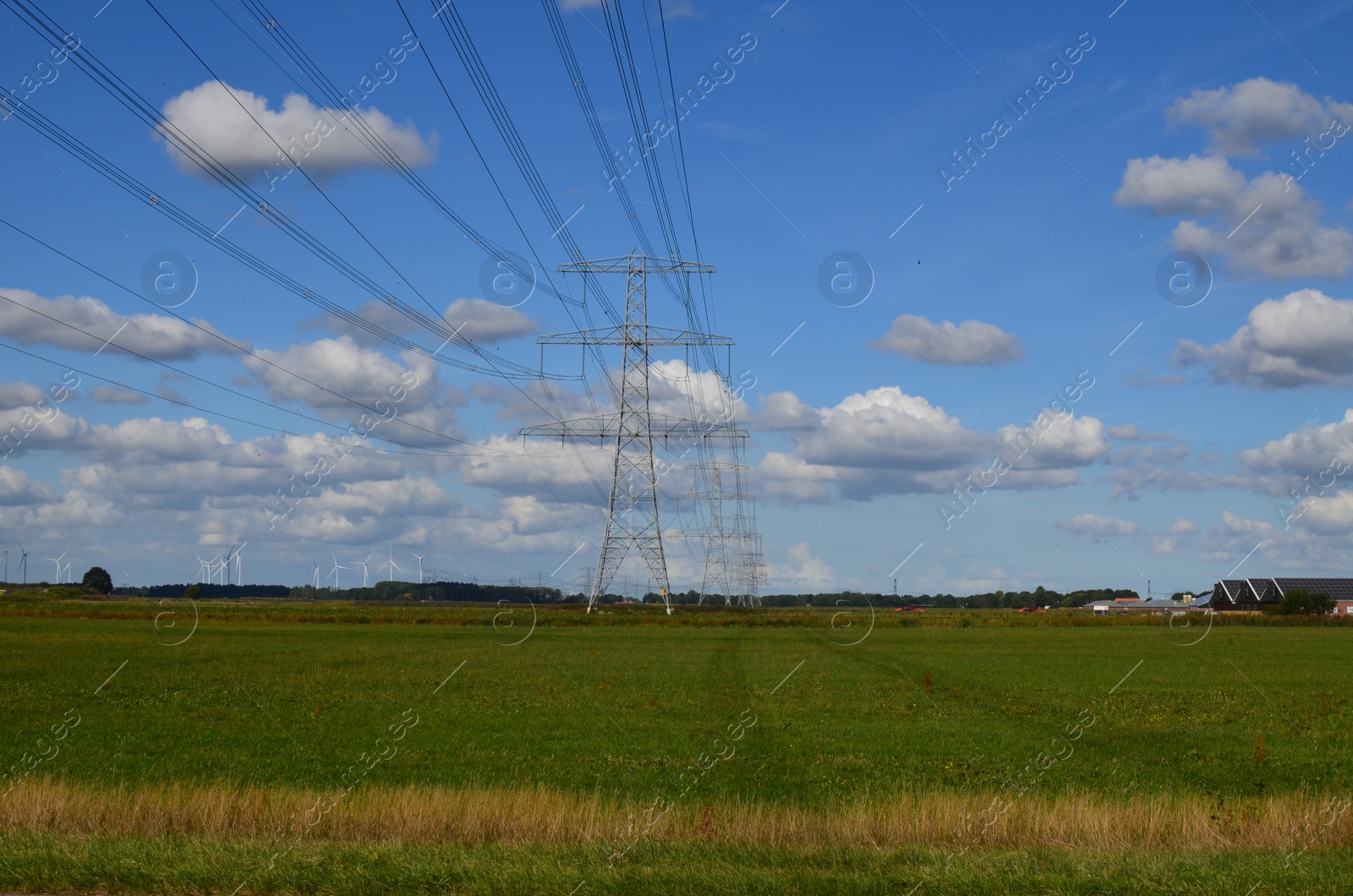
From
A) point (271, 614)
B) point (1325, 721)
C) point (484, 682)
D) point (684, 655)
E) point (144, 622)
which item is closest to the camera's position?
point (1325, 721)

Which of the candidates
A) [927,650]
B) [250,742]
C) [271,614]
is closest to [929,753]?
[250,742]

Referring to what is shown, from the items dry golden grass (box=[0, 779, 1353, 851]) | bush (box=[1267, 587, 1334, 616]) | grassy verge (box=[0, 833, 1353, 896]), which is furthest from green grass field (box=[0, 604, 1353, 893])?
bush (box=[1267, 587, 1334, 616])

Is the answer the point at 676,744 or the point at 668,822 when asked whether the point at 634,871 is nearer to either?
the point at 668,822

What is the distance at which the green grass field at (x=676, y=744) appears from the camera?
39.1ft

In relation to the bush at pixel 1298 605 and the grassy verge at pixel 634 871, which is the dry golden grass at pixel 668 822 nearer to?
the grassy verge at pixel 634 871

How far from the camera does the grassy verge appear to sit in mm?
11289

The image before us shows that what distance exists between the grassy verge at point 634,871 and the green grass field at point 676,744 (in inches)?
1.8

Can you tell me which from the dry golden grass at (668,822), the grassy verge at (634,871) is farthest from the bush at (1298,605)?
the grassy verge at (634,871)

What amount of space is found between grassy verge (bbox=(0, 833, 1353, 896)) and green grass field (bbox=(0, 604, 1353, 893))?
47mm

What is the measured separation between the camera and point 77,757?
79.5 ft

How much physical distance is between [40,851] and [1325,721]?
Answer: 117 ft

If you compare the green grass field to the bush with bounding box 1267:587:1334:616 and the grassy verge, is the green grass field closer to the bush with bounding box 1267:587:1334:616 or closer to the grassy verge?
the grassy verge

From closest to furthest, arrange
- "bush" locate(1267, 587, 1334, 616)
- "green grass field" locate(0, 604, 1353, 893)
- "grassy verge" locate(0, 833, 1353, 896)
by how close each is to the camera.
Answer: "grassy verge" locate(0, 833, 1353, 896), "green grass field" locate(0, 604, 1353, 893), "bush" locate(1267, 587, 1334, 616)

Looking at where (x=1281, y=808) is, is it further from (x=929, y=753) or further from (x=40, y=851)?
(x=40, y=851)
